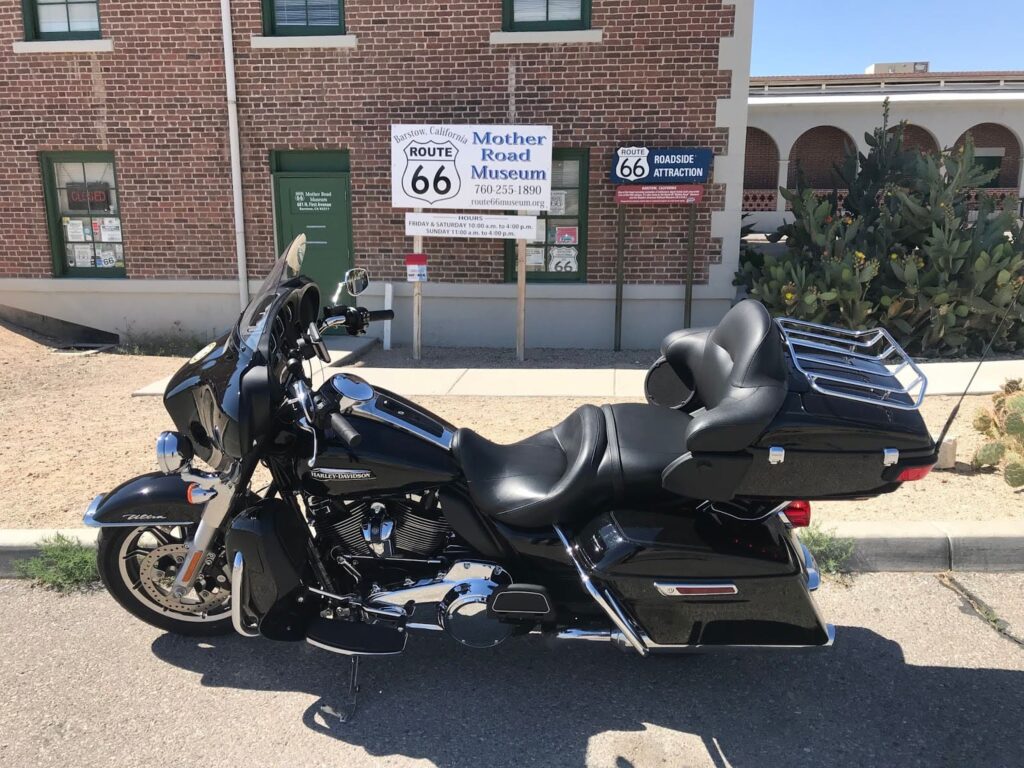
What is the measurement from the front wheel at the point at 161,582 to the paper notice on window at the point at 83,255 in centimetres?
811

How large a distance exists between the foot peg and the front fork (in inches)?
19.5

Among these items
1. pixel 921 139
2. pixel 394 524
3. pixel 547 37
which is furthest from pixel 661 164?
pixel 921 139

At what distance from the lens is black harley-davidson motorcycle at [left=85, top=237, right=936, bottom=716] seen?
2469mm

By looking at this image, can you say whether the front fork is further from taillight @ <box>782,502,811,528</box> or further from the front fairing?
taillight @ <box>782,502,811,528</box>

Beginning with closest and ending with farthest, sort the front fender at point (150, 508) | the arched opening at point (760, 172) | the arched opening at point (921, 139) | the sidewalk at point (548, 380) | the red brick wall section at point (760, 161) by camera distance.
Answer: the front fender at point (150, 508), the sidewalk at point (548, 380), the arched opening at point (921, 139), the arched opening at point (760, 172), the red brick wall section at point (760, 161)

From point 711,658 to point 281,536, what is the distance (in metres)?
1.73

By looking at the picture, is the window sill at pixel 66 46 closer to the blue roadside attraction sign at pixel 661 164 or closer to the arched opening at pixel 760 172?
the blue roadside attraction sign at pixel 661 164

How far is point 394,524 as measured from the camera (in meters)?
2.80

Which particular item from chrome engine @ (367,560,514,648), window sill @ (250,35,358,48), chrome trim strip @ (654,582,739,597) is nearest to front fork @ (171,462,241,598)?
chrome engine @ (367,560,514,648)

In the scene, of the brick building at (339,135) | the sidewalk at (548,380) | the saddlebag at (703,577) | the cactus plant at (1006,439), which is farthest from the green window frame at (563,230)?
the saddlebag at (703,577)

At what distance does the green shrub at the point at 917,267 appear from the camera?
26.3 feet

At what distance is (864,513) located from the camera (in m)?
4.32

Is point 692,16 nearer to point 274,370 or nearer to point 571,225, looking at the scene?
point 571,225

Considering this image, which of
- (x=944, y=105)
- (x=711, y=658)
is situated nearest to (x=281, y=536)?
(x=711, y=658)
